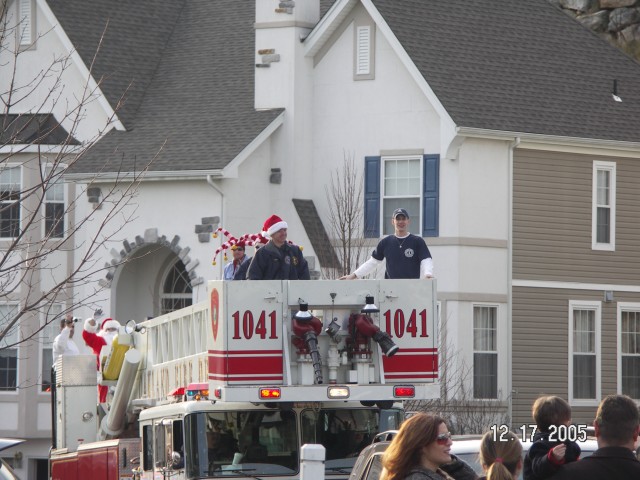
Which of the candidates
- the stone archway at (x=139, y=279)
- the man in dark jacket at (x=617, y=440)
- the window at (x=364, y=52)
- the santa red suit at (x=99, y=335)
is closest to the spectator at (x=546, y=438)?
the man in dark jacket at (x=617, y=440)

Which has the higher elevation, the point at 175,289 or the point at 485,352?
the point at 175,289

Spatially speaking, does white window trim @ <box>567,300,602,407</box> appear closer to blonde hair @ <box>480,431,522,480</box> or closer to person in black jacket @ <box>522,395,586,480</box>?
person in black jacket @ <box>522,395,586,480</box>

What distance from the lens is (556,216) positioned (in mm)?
29500

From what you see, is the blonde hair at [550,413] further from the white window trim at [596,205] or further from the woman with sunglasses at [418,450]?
the white window trim at [596,205]

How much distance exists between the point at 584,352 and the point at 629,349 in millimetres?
1178

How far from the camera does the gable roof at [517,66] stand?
1133 inches

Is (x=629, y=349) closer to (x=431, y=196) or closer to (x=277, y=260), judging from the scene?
(x=431, y=196)

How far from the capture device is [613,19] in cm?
3884

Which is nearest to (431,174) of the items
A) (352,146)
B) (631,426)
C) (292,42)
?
(352,146)

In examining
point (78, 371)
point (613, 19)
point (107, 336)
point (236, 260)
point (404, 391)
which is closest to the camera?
point (404, 391)

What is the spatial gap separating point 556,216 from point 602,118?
2193 mm

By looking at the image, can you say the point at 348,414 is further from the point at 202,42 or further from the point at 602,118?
the point at 202,42

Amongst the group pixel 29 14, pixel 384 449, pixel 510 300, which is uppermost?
pixel 29 14

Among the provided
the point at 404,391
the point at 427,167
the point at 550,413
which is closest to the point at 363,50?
the point at 427,167
